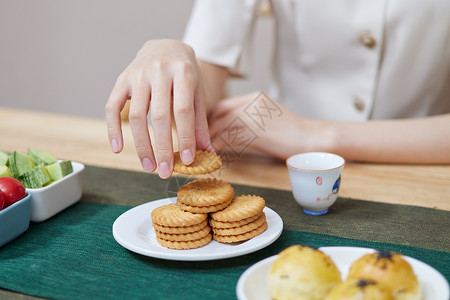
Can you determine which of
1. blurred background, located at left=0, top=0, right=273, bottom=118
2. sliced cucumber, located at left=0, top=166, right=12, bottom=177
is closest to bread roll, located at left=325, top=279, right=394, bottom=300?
sliced cucumber, located at left=0, top=166, right=12, bottom=177

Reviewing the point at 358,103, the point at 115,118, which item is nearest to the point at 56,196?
the point at 115,118

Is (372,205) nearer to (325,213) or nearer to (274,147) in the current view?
(325,213)

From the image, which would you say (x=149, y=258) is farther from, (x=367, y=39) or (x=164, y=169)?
(x=367, y=39)

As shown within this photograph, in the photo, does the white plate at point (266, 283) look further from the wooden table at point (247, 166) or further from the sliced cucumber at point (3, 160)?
the sliced cucumber at point (3, 160)

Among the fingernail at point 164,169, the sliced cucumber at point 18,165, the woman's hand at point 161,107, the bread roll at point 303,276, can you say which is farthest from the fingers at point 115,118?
the bread roll at point 303,276

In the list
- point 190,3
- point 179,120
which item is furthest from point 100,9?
point 179,120

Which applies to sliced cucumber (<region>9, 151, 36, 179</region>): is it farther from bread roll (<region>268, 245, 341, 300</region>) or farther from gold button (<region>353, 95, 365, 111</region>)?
gold button (<region>353, 95, 365, 111</region>)
